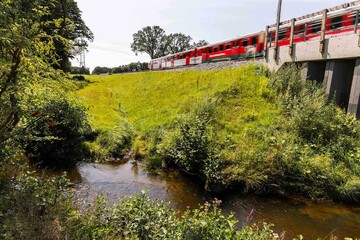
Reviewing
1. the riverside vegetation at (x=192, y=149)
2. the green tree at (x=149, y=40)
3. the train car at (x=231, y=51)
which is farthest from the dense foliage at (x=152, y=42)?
the riverside vegetation at (x=192, y=149)

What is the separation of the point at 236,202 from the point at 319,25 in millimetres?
10609

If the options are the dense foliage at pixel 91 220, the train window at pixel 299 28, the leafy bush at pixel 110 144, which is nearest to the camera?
the dense foliage at pixel 91 220

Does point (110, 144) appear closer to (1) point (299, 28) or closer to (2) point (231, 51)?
(1) point (299, 28)

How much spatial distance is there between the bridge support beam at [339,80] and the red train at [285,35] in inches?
57.4

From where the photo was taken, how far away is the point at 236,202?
7.89 metres

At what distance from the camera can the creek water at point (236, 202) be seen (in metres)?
6.79

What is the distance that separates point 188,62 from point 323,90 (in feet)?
64.9

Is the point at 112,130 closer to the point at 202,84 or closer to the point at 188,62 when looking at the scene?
the point at 202,84

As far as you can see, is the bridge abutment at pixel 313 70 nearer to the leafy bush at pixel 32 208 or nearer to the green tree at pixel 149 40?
the leafy bush at pixel 32 208

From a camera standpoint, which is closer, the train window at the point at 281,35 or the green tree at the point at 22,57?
the green tree at the point at 22,57

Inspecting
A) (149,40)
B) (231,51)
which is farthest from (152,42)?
(231,51)

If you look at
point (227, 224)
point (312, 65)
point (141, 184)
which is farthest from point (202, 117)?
point (227, 224)

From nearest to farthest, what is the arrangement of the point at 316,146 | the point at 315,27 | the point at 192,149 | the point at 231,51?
the point at 192,149
the point at 316,146
the point at 315,27
the point at 231,51

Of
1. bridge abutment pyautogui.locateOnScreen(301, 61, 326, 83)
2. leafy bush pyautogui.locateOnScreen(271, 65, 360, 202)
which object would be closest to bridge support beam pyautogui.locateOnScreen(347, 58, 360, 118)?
leafy bush pyautogui.locateOnScreen(271, 65, 360, 202)
